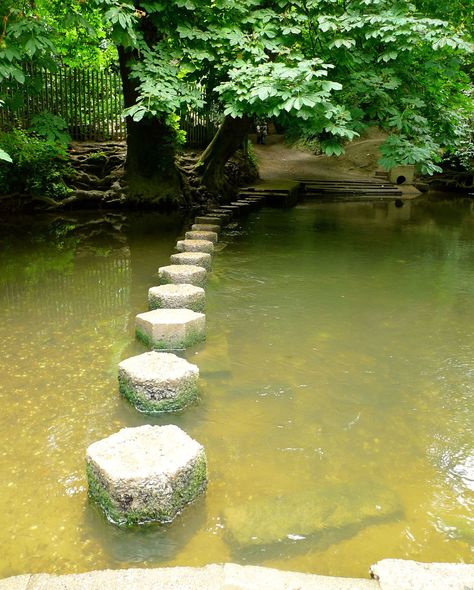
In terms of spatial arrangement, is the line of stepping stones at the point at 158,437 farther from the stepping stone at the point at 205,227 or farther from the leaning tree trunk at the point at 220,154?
the leaning tree trunk at the point at 220,154

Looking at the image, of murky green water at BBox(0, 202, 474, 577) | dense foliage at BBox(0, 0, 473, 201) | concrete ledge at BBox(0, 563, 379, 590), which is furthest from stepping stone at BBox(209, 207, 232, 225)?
concrete ledge at BBox(0, 563, 379, 590)

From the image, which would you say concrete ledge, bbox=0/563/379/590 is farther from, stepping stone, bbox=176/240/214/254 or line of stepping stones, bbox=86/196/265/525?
stepping stone, bbox=176/240/214/254

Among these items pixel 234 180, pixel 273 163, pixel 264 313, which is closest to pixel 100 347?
pixel 264 313

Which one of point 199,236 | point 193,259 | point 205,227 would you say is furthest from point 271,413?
point 205,227

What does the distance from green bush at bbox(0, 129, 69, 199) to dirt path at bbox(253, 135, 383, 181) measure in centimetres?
925

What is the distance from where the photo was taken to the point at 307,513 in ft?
7.54

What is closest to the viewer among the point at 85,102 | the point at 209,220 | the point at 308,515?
the point at 308,515

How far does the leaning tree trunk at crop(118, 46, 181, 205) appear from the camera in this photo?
34.1 ft

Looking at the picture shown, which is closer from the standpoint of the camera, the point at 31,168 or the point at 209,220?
the point at 209,220

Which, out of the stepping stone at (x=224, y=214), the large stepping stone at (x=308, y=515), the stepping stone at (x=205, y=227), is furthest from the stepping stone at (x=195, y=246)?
the large stepping stone at (x=308, y=515)

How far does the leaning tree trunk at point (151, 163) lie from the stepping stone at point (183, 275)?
5624 mm

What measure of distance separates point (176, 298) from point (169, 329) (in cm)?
59

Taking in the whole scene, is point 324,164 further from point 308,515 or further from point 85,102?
point 308,515

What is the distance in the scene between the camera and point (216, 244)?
7.90 metres
